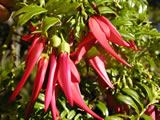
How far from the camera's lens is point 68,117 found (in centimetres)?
69

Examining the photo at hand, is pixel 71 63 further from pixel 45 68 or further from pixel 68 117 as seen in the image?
pixel 68 117

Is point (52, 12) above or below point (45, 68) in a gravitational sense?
above

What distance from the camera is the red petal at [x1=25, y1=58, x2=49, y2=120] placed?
21.3 inches

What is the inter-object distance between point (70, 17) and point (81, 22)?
0.04 meters

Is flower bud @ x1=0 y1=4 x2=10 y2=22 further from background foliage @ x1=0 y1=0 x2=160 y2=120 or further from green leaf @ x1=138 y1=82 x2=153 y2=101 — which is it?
green leaf @ x1=138 y1=82 x2=153 y2=101

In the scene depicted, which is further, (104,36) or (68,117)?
(68,117)

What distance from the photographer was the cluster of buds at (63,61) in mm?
542

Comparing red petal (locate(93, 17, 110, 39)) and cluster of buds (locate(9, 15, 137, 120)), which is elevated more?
red petal (locate(93, 17, 110, 39))

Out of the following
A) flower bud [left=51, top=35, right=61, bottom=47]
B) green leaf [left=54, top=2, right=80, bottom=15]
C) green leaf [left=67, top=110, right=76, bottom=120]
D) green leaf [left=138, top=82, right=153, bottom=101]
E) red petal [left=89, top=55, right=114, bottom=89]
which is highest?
green leaf [left=54, top=2, right=80, bottom=15]

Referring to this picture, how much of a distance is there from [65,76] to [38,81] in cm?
7

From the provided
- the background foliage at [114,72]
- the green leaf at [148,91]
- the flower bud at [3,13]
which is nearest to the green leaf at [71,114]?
the background foliage at [114,72]

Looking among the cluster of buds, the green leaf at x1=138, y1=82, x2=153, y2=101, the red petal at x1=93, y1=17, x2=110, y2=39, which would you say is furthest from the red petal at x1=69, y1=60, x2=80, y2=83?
the green leaf at x1=138, y1=82, x2=153, y2=101

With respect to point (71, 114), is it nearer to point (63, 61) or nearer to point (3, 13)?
point (63, 61)

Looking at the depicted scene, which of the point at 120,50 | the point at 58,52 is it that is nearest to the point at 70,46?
the point at 58,52
